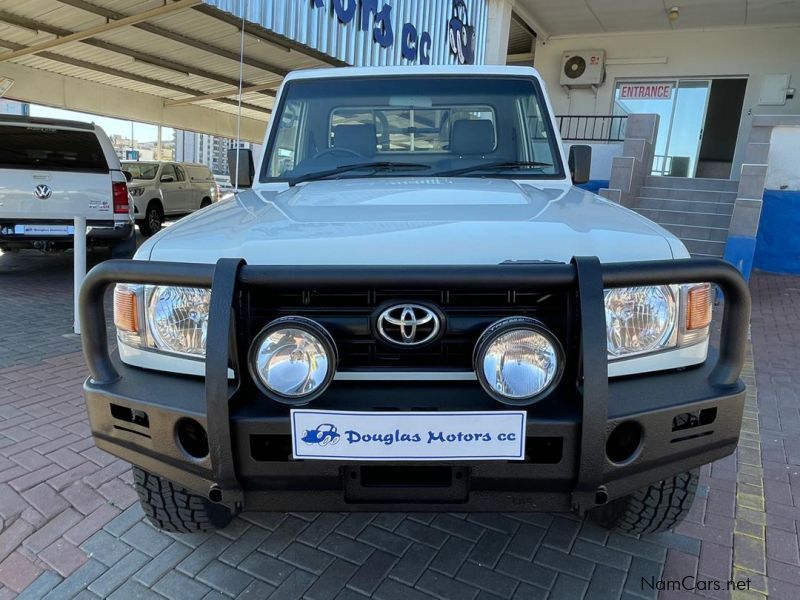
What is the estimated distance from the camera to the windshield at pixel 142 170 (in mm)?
13742

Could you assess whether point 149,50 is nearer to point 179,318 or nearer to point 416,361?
point 179,318

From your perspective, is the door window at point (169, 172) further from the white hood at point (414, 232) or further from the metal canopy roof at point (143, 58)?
the white hood at point (414, 232)

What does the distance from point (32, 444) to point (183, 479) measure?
6.70 ft

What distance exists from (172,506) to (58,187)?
20.8ft

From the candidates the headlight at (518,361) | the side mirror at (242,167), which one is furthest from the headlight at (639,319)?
the side mirror at (242,167)

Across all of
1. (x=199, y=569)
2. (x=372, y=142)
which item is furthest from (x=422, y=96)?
(x=199, y=569)

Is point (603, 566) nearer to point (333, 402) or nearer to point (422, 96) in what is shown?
point (333, 402)

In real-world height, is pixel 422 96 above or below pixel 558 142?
above

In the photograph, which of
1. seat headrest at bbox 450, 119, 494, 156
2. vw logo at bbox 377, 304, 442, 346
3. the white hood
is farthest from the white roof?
vw logo at bbox 377, 304, 442, 346

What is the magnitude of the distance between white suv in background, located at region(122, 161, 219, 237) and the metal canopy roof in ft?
8.51

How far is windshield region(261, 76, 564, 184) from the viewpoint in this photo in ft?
9.57

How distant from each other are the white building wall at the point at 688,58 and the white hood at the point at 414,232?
1339 centimetres

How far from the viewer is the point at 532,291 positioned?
5.31 feet

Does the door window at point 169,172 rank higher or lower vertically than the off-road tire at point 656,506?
higher
